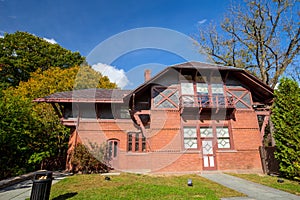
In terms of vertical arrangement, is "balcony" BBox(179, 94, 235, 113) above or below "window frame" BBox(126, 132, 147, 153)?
above

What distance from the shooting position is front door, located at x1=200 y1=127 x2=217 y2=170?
1046 centimetres

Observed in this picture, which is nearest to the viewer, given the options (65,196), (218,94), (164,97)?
(65,196)

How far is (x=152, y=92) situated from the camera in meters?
11.2

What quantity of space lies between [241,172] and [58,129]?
11.9 metres

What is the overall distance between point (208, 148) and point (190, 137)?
48.1 inches

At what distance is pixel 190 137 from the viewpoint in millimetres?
10789

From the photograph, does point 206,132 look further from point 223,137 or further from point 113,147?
point 113,147

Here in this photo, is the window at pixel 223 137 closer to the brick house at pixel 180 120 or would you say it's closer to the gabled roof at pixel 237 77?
the brick house at pixel 180 120

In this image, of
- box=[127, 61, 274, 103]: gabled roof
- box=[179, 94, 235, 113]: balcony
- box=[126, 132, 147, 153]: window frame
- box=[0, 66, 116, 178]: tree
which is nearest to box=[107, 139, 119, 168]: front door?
box=[126, 132, 147, 153]: window frame

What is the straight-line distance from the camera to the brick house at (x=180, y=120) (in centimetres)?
1047

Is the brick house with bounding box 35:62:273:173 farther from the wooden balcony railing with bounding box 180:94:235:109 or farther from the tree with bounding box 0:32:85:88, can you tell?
the tree with bounding box 0:32:85:88

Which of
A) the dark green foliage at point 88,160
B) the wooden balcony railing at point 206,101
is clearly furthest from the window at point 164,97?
the dark green foliage at point 88,160

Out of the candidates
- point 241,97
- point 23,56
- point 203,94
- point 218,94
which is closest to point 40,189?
point 203,94

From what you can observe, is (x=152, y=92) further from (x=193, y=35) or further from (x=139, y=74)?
(x=193, y=35)
